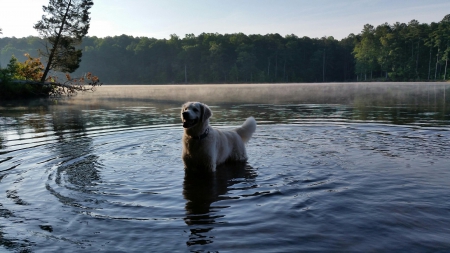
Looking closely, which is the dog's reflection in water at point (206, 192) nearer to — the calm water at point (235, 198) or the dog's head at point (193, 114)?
the calm water at point (235, 198)

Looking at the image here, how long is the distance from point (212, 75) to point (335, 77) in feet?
170

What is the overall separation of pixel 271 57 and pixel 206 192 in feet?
488

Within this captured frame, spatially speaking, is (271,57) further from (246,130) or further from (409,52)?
(246,130)

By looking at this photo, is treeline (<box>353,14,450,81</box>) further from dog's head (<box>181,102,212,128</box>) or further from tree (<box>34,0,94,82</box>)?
dog's head (<box>181,102,212,128</box>)

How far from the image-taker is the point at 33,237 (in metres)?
4.62

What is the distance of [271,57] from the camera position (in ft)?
495

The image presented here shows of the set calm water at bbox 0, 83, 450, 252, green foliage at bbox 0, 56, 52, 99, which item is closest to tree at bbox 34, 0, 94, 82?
green foliage at bbox 0, 56, 52, 99

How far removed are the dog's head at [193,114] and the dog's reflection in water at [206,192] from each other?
1159mm

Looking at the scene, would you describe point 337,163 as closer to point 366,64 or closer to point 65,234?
point 65,234

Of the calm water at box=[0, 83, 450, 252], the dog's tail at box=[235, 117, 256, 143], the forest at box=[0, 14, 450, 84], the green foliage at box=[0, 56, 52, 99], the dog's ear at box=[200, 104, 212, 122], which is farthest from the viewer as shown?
the forest at box=[0, 14, 450, 84]

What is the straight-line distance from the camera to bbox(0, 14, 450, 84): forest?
12319 centimetres

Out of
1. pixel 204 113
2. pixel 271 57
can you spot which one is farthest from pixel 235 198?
pixel 271 57

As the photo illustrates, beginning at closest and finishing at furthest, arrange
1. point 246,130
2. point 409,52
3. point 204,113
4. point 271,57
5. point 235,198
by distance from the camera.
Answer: point 235,198 → point 204,113 → point 246,130 → point 409,52 → point 271,57

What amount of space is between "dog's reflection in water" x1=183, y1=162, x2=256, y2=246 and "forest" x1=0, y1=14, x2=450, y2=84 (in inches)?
4865
